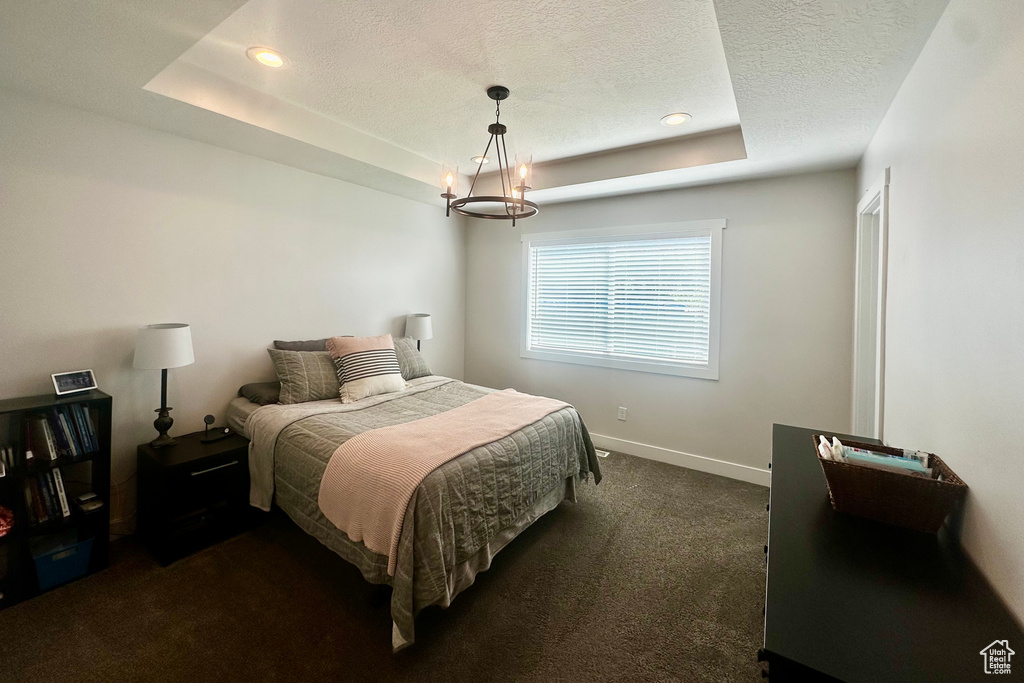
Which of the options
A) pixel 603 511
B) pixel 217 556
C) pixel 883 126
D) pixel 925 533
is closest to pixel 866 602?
pixel 925 533

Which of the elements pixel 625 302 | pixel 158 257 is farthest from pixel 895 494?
pixel 158 257

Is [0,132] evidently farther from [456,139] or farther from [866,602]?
[866,602]

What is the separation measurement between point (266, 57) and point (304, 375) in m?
1.94

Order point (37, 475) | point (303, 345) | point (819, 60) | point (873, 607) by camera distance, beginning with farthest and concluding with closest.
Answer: point (303, 345) → point (37, 475) → point (819, 60) → point (873, 607)

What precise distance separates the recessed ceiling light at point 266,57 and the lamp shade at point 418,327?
7.43ft

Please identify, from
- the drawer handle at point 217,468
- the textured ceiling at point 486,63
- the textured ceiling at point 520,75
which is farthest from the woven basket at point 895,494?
the drawer handle at point 217,468

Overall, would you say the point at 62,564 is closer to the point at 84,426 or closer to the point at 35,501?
the point at 35,501

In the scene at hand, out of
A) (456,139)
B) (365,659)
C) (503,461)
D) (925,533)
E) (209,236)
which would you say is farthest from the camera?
(456,139)

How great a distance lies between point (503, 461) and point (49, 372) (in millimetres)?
2510

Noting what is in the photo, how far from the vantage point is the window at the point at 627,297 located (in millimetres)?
3592

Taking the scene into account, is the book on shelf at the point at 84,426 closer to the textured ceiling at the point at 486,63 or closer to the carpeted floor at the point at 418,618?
the carpeted floor at the point at 418,618

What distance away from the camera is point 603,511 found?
292 cm

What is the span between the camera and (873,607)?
952 mm

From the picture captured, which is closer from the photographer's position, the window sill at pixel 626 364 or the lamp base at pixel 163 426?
the lamp base at pixel 163 426
